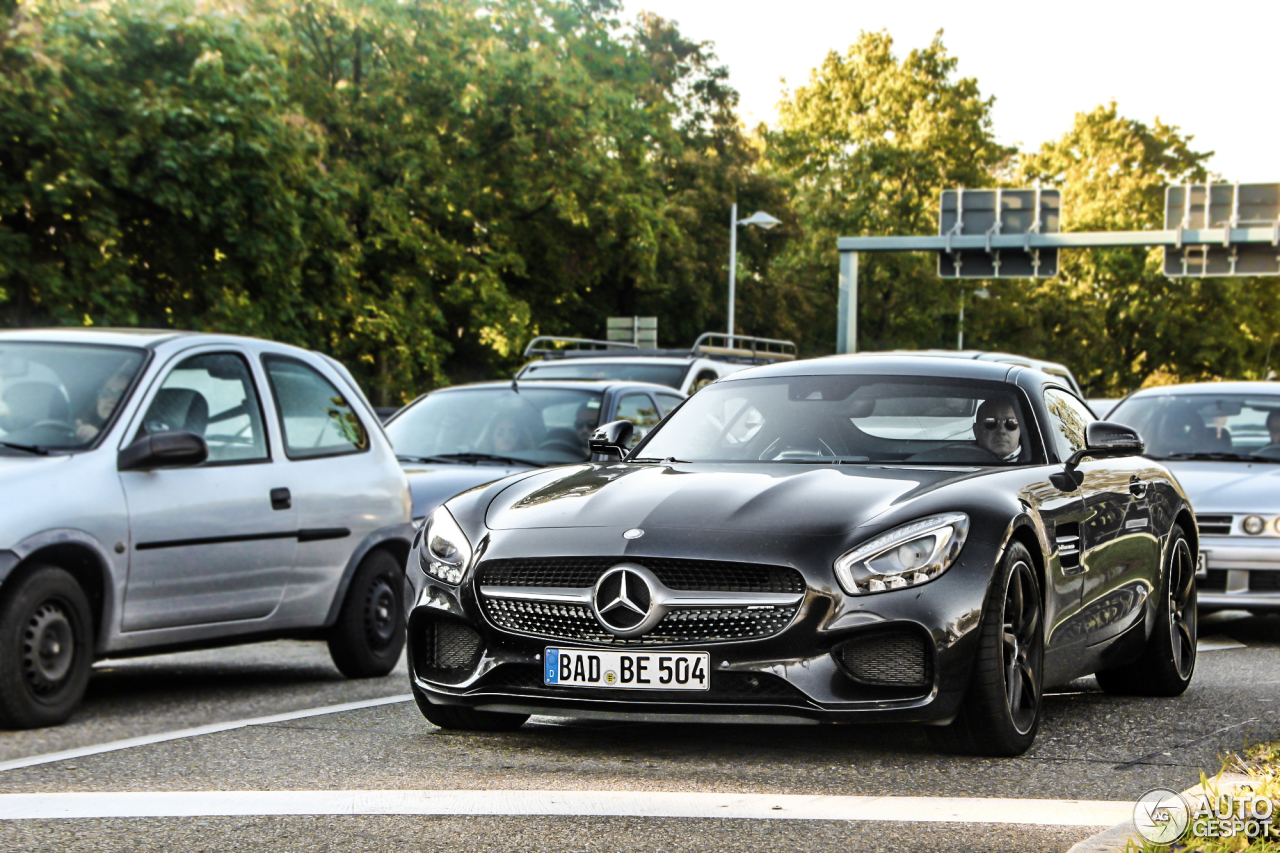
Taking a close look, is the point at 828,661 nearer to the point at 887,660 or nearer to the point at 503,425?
the point at 887,660

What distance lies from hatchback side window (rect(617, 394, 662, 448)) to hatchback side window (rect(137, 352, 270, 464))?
4768 mm

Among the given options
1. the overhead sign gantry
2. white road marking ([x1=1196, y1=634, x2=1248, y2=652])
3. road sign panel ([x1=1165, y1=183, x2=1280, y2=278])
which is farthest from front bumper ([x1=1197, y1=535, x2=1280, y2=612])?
road sign panel ([x1=1165, y1=183, x2=1280, y2=278])

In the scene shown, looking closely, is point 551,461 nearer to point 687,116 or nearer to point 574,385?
point 574,385

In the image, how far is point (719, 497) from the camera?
237 inches

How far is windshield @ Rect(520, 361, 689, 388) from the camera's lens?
1747 centimetres

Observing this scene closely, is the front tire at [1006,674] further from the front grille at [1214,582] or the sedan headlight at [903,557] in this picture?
the front grille at [1214,582]

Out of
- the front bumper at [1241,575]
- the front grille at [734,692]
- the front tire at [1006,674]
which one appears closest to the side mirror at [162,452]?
the front grille at [734,692]

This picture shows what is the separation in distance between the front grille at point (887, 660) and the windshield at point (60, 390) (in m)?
3.61

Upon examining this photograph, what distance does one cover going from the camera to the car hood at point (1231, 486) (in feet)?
36.3

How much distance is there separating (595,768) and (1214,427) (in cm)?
797

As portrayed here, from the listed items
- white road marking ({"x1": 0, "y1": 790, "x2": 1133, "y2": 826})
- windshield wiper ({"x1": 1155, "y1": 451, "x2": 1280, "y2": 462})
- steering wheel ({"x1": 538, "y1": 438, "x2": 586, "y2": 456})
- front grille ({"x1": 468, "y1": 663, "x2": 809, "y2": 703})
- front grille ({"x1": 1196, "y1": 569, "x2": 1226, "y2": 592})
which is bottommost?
front grille ({"x1": 1196, "y1": 569, "x2": 1226, "y2": 592})

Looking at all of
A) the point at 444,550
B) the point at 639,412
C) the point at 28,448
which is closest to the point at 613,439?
the point at 444,550

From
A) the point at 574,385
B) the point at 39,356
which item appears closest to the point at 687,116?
the point at 574,385

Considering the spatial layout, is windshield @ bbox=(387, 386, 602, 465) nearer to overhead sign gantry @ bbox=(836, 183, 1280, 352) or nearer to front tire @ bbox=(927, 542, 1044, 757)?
front tire @ bbox=(927, 542, 1044, 757)
